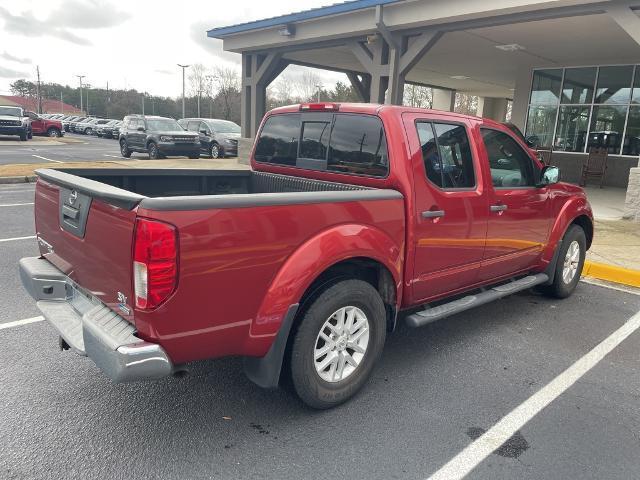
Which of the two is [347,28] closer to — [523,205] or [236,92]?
[523,205]

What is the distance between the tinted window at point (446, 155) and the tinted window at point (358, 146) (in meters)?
0.30

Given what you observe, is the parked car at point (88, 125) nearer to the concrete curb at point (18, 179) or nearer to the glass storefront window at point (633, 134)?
the concrete curb at point (18, 179)

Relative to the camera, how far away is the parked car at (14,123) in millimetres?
26766

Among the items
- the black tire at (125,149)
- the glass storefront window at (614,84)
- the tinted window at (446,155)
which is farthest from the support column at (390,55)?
the black tire at (125,149)

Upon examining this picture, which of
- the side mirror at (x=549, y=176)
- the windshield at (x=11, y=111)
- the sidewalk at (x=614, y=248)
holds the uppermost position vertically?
the windshield at (x=11, y=111)

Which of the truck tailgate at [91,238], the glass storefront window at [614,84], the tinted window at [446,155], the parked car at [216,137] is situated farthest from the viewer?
the parked car at [216,137]

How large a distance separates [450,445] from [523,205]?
2.40 m

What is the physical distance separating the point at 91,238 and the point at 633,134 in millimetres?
15032

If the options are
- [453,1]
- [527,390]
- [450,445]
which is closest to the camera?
[450,445]

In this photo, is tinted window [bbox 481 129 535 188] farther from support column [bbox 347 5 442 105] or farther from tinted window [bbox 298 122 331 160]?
support column [bbox 347 5 442 105]

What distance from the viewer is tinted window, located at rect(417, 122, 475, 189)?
3607 mm

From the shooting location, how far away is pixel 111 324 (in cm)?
257

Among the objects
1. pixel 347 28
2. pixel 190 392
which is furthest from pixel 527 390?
pixel 347 28

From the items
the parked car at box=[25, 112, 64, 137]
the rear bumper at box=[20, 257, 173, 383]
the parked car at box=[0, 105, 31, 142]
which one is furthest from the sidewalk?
the parked car at box=[25, 112, 64, 137]
